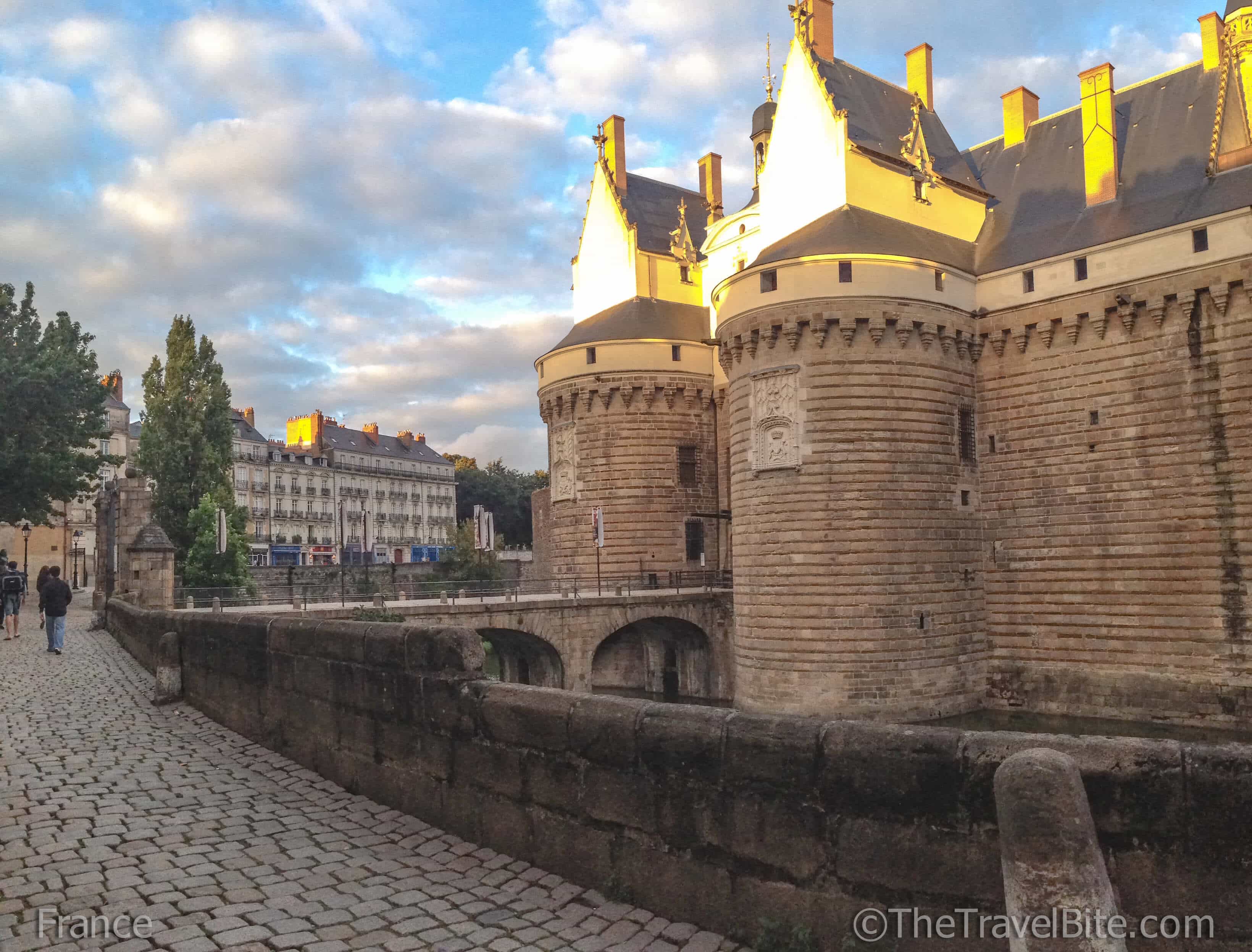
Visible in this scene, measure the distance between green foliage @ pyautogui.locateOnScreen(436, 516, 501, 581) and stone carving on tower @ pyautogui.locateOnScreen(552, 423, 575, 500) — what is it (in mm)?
14335

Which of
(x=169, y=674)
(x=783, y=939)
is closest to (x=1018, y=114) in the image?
(x=169, y=674)

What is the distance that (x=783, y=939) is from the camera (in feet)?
13.1

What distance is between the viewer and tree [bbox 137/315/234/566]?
38469 mm

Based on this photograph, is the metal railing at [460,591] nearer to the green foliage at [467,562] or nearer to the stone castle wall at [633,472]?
the stone castle wall at [633,472]

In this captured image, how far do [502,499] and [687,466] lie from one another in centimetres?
5104

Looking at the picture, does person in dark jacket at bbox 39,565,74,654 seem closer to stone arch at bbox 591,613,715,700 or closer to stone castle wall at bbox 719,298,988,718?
stone castle wall at bbox 719,298,988,718

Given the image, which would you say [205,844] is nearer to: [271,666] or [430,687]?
[430,687]

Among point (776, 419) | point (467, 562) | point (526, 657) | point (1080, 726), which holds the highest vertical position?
point (776, 419)

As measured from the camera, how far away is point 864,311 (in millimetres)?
22109

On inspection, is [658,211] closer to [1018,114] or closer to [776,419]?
[1018,114]

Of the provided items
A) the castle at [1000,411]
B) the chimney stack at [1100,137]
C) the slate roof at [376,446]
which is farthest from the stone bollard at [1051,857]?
the slate roof at [376,446]

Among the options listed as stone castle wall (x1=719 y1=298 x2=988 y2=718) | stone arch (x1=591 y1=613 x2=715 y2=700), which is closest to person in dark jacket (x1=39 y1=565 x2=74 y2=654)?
stone castle wall (x1=719 y1=298 x2=988 y2=718)

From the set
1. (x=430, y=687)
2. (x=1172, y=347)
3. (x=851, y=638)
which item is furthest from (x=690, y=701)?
(x=430, y=687)

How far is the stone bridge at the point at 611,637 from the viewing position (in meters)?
26.6
